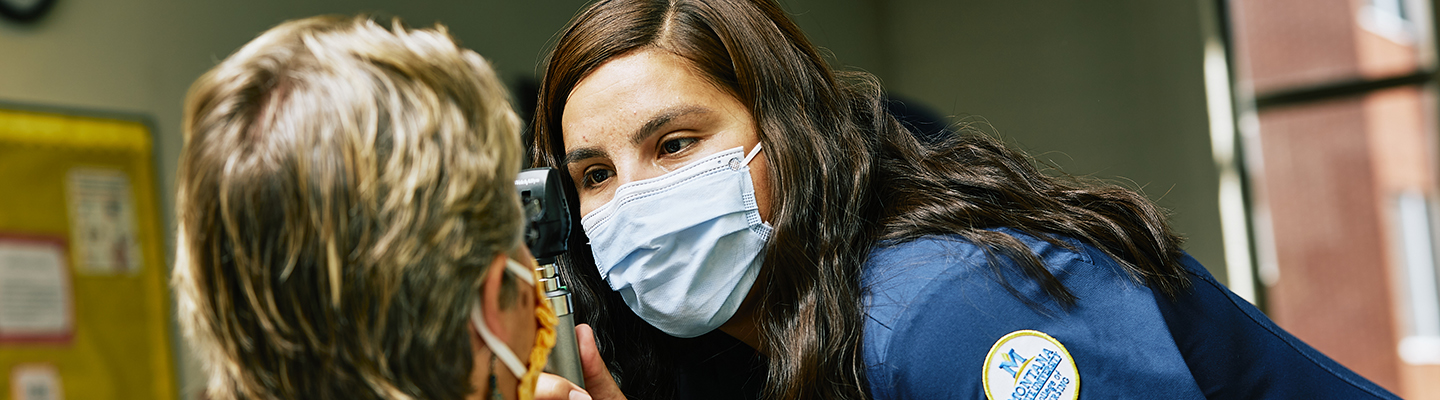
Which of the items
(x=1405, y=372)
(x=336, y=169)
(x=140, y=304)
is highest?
(x=336, y=169)

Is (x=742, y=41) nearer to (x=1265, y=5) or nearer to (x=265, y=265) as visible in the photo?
(x=265, y=265)

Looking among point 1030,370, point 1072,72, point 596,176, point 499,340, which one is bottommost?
point 1030,370

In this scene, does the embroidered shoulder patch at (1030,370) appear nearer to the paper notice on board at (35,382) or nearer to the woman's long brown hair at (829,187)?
the woman's long brown hair at (829,187)

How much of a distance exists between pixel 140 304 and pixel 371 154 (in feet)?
4.35

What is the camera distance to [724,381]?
1.41 meters

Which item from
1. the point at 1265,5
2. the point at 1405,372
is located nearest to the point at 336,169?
the point at 1405,372

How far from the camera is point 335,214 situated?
609 millimetres

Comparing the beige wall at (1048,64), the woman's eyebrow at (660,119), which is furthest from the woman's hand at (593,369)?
the beige wall at (1048,64)

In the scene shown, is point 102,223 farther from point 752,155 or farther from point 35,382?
point 752,155

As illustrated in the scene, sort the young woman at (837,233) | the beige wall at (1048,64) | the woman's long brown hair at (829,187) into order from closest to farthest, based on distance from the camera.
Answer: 1. the young woman at (837,233)
2. the woman's long brown hair at (829,187)
3. the beige wall at (1048,64)

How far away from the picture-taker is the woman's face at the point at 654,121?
3.91 ft

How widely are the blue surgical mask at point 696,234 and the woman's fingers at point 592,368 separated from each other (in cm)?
18

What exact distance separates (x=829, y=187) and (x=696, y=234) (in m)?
0.16

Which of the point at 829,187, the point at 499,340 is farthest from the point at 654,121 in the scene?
the point at 499,340
